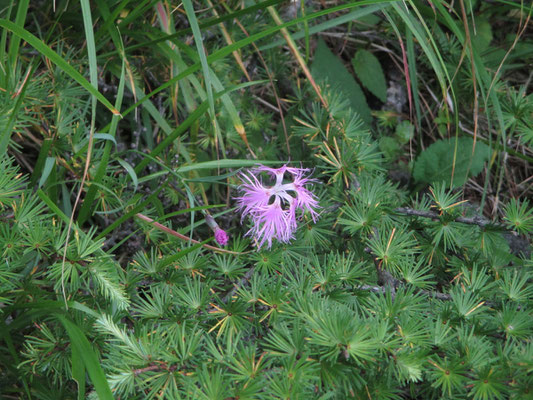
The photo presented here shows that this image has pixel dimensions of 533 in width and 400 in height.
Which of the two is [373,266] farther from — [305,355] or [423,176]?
[423,176]

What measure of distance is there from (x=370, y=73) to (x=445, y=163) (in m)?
0.40

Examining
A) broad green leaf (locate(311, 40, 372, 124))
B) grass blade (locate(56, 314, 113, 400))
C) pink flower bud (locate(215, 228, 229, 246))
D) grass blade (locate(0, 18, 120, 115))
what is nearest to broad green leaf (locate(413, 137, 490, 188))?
broad green leaf (locate(311, 40, 372, 124))

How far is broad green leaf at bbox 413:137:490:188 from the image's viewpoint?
5.23 ft

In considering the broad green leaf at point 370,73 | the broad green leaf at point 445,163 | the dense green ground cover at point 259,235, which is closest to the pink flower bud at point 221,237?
the dense green ground cover at point 259,235

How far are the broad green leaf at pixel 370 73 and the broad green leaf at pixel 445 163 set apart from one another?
26 centimetres

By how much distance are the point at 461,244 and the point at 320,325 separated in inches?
18.5

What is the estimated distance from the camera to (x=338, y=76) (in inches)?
68.1

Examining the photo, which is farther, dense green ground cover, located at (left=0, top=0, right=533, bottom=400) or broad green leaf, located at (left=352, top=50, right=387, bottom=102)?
broad green leaf, located at (left=352, top=50, right=387, bottom=102)

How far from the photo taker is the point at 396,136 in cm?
169

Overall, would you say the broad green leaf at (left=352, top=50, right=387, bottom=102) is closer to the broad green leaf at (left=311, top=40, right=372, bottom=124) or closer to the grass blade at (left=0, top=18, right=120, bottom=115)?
the broad green leaf at (left=311, top=40, right=372, bottom=124)

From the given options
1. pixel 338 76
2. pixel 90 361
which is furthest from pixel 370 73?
pixel 90 361

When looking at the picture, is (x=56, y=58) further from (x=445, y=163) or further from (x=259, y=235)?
(x=445, y=163)

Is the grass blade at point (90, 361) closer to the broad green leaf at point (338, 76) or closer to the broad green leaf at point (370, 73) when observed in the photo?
the broad green leaf at point (338, 76)

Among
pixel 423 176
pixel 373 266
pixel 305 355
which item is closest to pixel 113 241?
pixel 373 266
